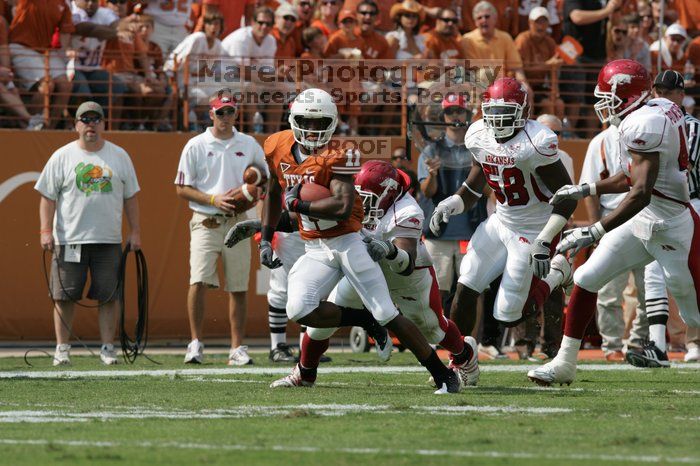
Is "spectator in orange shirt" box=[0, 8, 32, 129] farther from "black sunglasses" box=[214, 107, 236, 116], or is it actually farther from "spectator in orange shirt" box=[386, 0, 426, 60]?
"spectator in orange shirt" box=[386, 0, 426, 60]

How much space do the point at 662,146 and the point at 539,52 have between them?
684cm

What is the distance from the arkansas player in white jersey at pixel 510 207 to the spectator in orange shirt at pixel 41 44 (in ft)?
17.2

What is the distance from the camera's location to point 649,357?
336 inches

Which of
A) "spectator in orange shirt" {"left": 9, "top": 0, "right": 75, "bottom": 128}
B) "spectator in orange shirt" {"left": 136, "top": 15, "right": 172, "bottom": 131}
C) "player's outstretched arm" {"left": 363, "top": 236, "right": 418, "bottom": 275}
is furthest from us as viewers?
"spectator in orange shirt" {"left": 136, "top": 15, "right": 172, "bottom": 131}

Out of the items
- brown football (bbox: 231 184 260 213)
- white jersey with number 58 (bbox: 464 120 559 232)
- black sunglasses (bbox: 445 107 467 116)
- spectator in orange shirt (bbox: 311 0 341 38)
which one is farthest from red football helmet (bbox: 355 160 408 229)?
spectator in orange shirt (bbox: 311 0 341 38)

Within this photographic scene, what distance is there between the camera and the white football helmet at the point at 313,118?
6734 millimetres

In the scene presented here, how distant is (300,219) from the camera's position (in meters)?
6.77

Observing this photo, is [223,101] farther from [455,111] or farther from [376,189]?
[376,189]

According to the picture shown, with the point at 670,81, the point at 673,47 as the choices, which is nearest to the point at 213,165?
the point at 670,81

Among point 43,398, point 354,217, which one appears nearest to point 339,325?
point 354,217

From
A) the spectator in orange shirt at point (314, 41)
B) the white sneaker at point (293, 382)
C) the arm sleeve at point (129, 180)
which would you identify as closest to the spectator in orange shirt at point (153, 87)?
the spectator in orange shirt at point (314, 41)

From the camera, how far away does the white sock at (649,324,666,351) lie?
336 inches

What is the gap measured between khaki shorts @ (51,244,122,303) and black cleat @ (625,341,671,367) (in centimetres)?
377

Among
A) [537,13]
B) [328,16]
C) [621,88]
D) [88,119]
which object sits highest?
[537,13]
